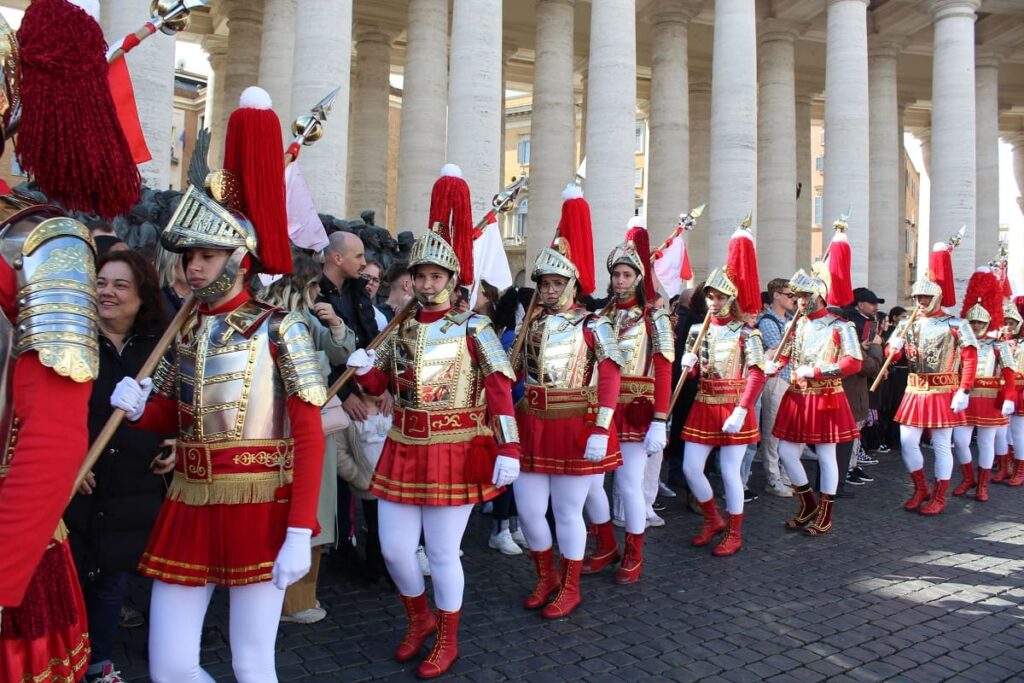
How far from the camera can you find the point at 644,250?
659cm

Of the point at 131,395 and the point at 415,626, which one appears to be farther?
the point at 415,626

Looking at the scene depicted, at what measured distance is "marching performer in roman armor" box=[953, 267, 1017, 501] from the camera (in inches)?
377

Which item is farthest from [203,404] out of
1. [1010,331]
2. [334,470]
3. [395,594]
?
[1010,331]

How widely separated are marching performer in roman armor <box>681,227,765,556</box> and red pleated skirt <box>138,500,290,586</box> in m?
4.60

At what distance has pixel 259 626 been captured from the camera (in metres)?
2.96

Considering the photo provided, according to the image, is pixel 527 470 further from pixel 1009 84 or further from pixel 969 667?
pixel 1009 84

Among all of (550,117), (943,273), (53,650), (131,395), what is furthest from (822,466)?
(550,117)

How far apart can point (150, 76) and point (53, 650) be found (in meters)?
10.3

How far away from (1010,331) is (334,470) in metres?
11.0

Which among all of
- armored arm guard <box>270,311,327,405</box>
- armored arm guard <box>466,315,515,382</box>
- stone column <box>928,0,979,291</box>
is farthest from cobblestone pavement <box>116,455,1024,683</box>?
stone column <box>928,0,979,291</box>

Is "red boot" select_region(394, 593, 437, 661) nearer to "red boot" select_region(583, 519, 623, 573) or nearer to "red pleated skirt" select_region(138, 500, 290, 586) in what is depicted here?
"red pleated skirt" select_region(138, 500, 290, 586)

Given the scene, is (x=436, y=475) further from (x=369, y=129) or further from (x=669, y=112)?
(x=369, y=129)

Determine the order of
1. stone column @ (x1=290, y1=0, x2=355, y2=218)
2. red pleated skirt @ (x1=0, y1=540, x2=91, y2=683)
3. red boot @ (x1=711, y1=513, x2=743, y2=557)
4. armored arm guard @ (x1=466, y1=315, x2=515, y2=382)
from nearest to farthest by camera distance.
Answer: red pleated skirt @ (x1=0, y1=540, x2=91, y2=683)
armored arm guard @ (x1=466, y1=315, x2=515, y2=382)
red boot @ (x1=711, y1=513, x2=743, y2=557)
stone column @ (x1=290, y1=0, x2=355, y2=218)

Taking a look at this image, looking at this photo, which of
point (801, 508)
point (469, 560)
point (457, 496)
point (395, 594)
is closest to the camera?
point (457, 496)
